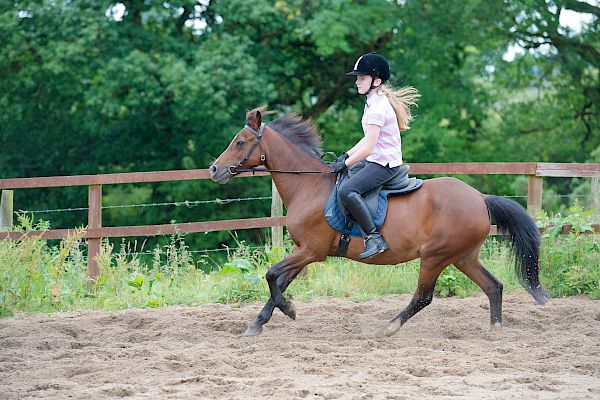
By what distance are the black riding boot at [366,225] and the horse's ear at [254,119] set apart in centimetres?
130

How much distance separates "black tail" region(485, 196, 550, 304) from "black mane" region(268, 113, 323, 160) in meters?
1.75

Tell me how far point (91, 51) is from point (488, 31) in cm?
969

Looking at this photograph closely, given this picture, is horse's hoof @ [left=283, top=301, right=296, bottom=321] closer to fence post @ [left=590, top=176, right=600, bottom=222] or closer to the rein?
the rein

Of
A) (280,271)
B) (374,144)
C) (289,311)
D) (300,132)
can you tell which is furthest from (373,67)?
(289,311)

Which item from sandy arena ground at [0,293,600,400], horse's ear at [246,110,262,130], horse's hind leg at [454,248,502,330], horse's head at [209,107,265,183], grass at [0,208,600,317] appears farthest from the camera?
grass at [0,208,600,317]

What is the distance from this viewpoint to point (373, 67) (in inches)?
299

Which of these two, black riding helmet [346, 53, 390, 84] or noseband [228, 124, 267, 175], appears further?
noseband [228, 124, 267, 175]

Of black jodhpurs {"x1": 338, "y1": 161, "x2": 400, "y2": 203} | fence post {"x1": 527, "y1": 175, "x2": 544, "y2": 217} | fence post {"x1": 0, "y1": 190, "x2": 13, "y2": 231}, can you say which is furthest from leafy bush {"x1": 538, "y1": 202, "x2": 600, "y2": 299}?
fence post {"x1": 0, "y1": 190, "x2": 13, "y2": 231}

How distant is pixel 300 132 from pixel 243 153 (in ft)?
2.11

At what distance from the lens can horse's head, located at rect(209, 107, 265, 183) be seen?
8133 mm

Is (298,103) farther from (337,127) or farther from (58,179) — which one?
(58,179)

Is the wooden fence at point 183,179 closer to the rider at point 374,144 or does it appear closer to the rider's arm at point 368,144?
the rider at point 374,144

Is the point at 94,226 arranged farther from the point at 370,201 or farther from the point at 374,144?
the point at 374,144

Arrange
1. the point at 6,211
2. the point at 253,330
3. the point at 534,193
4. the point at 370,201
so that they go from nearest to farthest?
the point at 370,201 → the point at 253,330 → the point at 534,193 → the point at 6,211
